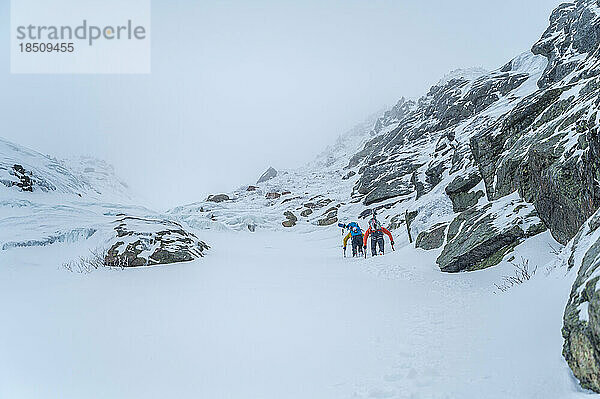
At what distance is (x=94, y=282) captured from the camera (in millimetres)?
7695

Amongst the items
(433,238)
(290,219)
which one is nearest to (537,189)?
(433,238)

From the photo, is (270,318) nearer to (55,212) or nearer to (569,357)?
(569,357)

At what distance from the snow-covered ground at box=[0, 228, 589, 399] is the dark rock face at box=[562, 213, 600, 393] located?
0.14 metres

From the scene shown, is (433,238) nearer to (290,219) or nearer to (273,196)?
(290,219)

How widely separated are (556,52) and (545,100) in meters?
23.1

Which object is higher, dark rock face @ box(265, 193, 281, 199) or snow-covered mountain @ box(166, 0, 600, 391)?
dark rock face @ box(265, 193, 281, 199)

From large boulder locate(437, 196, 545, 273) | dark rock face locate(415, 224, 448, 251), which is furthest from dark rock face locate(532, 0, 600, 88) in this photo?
large boulder locate(437, 196, 545, 273)

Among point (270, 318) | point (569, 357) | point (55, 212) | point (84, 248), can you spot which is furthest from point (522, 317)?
point (55, 212)

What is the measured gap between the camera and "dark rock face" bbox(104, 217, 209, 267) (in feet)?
34.9

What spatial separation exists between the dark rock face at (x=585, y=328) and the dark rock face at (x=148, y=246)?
11.0 meters

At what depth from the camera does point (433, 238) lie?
10.4 m

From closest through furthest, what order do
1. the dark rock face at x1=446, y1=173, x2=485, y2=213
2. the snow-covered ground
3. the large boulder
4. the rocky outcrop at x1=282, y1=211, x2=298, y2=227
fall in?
the snow-covered ground < the large boulder < the dark rock face at x1=446, y1=173, x2=485, y2=213 < the rocky outcrop at x1=282, y1=211, x2=298, y2=227

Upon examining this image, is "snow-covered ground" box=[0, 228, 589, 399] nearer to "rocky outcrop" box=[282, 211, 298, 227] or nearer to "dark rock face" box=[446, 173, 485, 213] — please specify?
"dark rock face" box=[446, 173, 485, 213]

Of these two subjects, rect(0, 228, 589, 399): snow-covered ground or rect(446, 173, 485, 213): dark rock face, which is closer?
rect(0, 228, 589, 399): snow-covered ground
